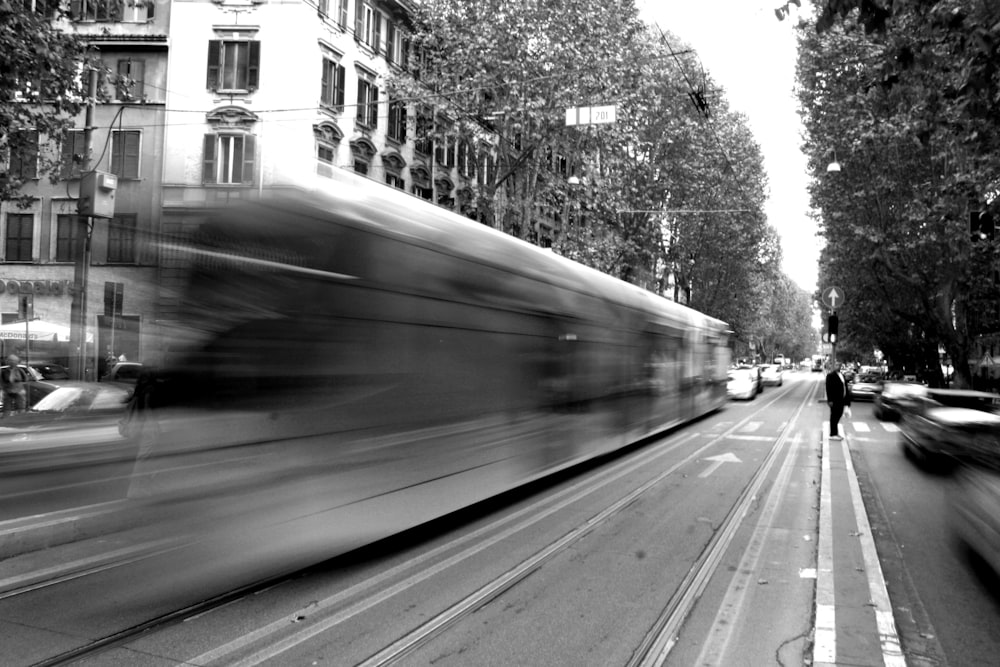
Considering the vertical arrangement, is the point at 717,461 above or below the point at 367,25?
below

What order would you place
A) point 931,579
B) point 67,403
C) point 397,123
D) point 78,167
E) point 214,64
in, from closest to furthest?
point 931,579 → point 67,403 → point 78,167 → point 214,64 → point 397,123

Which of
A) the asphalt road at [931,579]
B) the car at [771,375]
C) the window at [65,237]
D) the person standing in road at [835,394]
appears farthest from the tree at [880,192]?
the window at [65,237]

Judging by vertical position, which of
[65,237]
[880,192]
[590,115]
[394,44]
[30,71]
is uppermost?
[394,44]

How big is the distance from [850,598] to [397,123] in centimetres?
2664

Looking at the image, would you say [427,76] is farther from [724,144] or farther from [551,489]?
[551,489]

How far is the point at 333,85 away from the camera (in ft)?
85.7

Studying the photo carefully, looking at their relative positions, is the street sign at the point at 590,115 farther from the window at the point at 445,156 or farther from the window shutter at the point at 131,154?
the window shutter at the point at 131,154

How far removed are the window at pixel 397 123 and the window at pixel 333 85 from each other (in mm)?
2365

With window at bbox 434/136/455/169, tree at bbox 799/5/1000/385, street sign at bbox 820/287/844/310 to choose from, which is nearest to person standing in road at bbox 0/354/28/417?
tree at bbox 799/5/1000/385

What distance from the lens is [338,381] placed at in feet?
16.1

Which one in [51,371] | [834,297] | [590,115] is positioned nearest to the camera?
[590,115]

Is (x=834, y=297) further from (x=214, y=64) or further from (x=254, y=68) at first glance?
(x=214, y=64)

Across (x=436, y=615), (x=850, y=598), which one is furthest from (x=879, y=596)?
(x=436, y=615)

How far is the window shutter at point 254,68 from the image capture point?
2473cm
